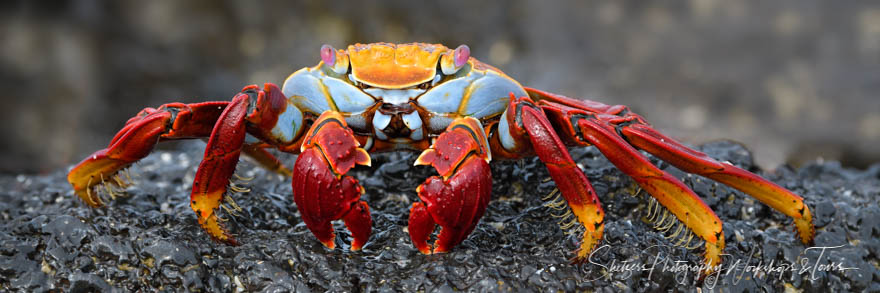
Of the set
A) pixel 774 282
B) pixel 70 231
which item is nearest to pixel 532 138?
pixel 774 282

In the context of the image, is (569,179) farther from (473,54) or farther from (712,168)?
(473,54)

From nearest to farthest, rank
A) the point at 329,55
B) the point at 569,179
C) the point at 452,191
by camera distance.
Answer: the point at 452,191
the point at 569,179
the point at 329,55

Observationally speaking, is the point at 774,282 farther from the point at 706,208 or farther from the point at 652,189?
the point at 652,189

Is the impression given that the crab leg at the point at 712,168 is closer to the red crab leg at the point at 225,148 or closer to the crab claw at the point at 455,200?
the crab claw at the point at 455,200

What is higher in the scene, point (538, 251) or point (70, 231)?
point (538, 251)

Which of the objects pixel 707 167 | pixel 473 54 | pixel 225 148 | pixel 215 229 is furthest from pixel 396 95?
pixel 473 54
